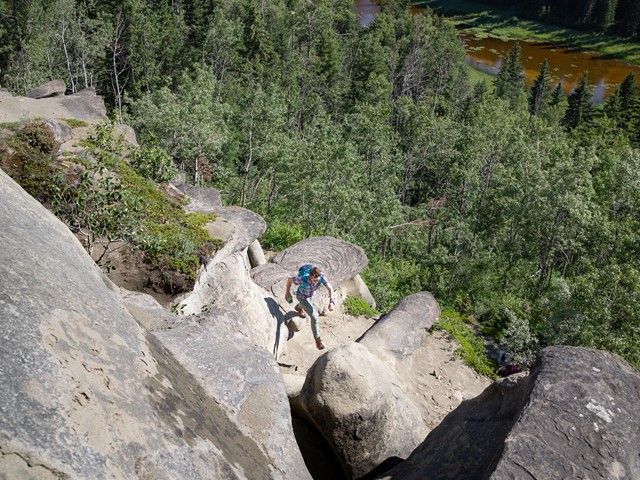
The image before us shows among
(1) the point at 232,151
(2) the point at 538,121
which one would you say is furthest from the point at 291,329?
(2) the point at 538,121

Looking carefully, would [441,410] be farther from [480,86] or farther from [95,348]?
[480,86]

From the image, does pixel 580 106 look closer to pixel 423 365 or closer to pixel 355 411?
pixel 423 365

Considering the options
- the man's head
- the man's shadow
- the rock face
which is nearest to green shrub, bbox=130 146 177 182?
the man's shadow

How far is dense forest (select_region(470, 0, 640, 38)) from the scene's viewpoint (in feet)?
417

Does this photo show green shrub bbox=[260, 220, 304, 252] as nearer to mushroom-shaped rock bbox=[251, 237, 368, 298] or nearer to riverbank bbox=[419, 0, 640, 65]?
mushroom-shaped rock bbox=[251, 237, 368, 298]

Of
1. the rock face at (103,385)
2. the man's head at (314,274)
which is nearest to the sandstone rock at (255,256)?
the man's head at (314,274)

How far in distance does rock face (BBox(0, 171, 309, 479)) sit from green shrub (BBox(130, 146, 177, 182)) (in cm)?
806

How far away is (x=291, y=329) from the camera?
62.0 feet

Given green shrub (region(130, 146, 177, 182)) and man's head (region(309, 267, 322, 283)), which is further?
green shrub (region(130, 146, 177, 182))

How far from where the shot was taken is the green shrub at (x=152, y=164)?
18.3 meters

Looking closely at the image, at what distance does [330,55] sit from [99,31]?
34539mm

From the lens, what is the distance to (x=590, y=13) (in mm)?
132750

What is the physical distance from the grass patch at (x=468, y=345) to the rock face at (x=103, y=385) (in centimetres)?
1306

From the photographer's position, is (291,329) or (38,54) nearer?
(291,329)
